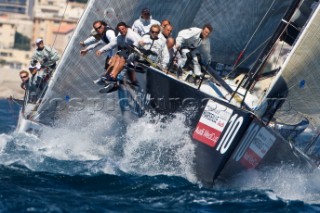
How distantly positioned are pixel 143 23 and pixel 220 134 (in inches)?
112

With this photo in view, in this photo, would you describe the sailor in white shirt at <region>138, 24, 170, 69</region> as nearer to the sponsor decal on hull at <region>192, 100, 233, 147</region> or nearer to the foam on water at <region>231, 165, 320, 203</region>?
the sponsor decal on hull at <region>192, 100, 233, 147</region>

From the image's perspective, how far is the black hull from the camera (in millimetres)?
A: 11328

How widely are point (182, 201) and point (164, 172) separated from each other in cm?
156

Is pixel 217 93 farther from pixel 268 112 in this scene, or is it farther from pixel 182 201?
pixel 182 201

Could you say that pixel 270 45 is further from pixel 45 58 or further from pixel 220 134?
pixel 45 58

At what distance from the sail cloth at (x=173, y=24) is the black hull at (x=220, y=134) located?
8.30 feet

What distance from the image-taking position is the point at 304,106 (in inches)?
465

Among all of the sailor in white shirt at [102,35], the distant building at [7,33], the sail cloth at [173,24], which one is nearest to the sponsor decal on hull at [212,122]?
the sailor in white shirt at [102,35]

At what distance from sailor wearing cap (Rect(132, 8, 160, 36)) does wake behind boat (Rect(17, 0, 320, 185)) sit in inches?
34.9

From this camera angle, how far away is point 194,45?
12.1 meters

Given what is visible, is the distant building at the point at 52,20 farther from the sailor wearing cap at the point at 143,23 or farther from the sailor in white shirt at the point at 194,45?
the sailor in white shirt at the point at 194,45

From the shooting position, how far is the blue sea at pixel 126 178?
10.0 m

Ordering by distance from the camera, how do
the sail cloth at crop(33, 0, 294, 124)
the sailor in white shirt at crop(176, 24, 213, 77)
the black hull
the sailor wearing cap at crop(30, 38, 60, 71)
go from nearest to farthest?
1. the black hull
2. the sailor in white shirt at crop(176, 24, 213, 77)
3. the sail cloth at crop(33, 0, 294, 124)
4. the sailor wearing cap at crop(30, 38, 60, 71)

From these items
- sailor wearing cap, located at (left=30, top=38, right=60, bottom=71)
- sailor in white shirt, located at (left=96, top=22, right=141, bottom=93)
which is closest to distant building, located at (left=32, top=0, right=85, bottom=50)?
sailor wearing cap, located at (left=30, top=38, right=60, bottom=71)
